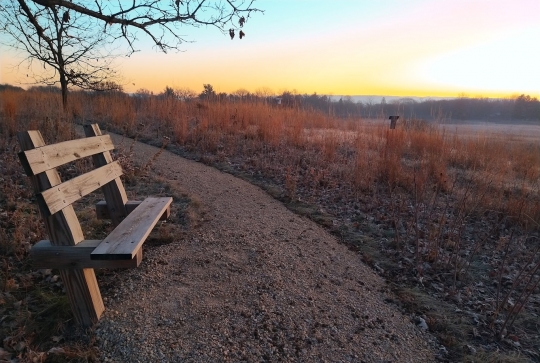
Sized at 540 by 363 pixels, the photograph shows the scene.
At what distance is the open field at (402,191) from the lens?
10.6ft

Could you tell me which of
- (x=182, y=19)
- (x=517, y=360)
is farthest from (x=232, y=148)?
(x=517, y=360)

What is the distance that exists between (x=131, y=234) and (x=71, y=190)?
0.49 meters

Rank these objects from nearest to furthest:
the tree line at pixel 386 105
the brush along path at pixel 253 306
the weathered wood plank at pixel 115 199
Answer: the brush along path at pixel 253 306
the weathered wood plank at pixel 115 199
the tree line at pixel 386 105

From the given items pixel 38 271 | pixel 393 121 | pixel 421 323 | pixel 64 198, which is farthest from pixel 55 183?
pixel 393 121

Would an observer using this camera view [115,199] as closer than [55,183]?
No

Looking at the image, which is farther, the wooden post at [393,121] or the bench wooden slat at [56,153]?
the wooden post at [393,121]

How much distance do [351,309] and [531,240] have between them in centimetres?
376

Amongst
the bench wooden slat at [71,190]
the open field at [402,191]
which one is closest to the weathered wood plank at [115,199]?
the bench wooden slat at [71,190]

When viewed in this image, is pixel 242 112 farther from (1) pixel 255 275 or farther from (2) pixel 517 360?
(2) pixel 517 360

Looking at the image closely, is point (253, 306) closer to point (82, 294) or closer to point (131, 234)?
point (131, 234)

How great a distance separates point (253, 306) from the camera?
Result: 9.26 ft

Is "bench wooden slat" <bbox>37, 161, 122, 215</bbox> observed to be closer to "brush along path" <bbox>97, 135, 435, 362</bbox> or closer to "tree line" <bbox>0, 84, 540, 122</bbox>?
"brush along path" <bbox>97, 135, 435, 362</bbox>

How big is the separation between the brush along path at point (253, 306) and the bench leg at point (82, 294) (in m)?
0.10

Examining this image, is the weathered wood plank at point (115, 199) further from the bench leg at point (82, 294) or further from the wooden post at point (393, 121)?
the wooden post at point (393, 121)
